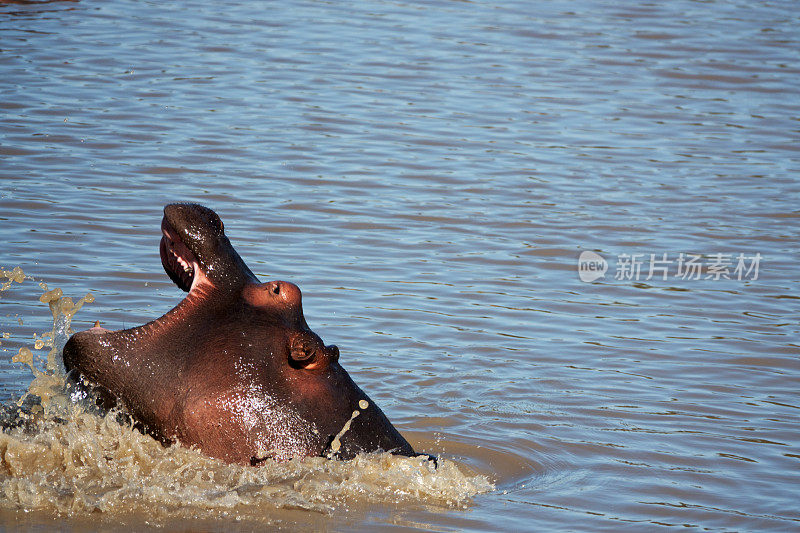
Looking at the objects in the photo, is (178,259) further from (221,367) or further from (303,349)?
(303,349)

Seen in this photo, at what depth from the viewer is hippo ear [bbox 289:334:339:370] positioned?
4.08 metres

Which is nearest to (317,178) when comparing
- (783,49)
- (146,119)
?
(146,119)

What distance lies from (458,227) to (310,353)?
4.70 metres

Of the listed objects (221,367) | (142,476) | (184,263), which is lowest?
(142,476)

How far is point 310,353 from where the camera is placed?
4.09 meters

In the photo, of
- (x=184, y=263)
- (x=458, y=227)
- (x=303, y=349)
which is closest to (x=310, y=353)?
(x=303, y=349)

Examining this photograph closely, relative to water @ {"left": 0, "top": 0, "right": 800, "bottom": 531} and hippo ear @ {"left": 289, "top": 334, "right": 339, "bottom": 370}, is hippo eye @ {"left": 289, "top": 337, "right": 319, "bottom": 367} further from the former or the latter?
water @ {"left": 0, "top": 0, "right": 800, "bottom": 531}

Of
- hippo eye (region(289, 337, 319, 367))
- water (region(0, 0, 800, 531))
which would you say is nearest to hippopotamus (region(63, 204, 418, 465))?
hippo eye (region(289, 337, 319, 367))

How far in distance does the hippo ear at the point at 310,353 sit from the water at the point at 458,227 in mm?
371

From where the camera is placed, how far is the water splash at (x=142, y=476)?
4039mm

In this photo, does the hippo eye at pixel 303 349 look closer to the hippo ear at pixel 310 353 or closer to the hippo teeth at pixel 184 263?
the hippo ear at pixel 310 353

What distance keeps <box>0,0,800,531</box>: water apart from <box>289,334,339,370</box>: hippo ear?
14.6 inches

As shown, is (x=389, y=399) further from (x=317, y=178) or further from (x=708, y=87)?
(x=708, y=87)

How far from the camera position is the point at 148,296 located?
22.5 ft
